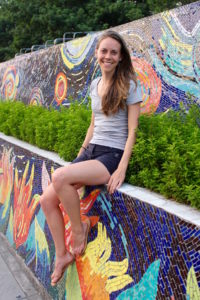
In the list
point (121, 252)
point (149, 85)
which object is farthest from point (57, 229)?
point (149, 85)

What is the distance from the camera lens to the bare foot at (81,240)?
2.46 m

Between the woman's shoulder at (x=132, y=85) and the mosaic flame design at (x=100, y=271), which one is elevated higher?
the woman's shoulder at (x=132, y=85)

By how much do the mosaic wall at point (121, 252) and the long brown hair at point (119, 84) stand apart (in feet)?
1.87

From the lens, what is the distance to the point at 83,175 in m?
2.31

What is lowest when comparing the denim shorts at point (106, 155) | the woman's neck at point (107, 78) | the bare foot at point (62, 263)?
the bare foot at point (62, 263)

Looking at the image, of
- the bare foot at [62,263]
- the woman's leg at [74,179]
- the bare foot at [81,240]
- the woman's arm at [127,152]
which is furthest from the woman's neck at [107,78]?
the bare foot at [62,263]

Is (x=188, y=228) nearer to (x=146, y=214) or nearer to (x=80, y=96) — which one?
(x=146, y=214)

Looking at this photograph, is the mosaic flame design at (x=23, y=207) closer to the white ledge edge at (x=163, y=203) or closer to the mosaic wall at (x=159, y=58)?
the mosaic wall at (x=159, y=58)

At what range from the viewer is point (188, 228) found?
166cm

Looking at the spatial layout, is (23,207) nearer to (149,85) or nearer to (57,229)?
(57,229)

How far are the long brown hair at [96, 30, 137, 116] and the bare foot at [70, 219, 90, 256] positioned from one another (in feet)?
2.57

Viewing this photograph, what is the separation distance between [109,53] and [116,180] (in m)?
0.90

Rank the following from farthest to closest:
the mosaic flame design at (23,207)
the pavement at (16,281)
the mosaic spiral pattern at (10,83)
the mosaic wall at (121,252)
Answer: the mosaic spiral pattern at (10,83), the mosaic flame design at (23,207), the pavement at (16,281), the mosaic wall at (121,252)

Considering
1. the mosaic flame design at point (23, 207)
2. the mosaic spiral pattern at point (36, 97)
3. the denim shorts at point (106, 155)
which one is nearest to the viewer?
the denim shorts at point (106, 155)
